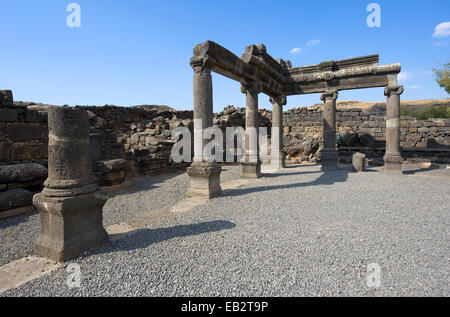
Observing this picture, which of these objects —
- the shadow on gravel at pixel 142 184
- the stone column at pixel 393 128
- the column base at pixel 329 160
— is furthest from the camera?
the column base at pixel 329 160

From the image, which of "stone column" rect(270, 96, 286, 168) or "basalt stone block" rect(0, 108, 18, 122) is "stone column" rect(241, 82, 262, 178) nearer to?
"stone column" rect(270, 96, 286, 168)

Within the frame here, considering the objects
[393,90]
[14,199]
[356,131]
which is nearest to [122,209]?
[14,199]

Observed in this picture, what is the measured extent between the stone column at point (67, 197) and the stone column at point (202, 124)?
109 inches

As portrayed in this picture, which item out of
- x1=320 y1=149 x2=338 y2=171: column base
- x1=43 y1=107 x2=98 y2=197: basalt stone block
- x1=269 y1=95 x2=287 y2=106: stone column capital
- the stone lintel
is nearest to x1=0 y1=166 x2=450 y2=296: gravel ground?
x1=43 y1=107 x2=98 y2=197: basalt stone block

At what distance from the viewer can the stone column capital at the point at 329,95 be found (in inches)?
405

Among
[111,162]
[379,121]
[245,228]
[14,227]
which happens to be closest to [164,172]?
[111,162]

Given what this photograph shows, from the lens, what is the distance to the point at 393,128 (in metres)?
9.59

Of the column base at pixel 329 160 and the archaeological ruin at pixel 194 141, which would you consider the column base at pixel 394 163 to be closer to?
the archaeological ruin at pixel 194 141

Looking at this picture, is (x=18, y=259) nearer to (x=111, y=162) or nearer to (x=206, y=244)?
(x=206, y=244)

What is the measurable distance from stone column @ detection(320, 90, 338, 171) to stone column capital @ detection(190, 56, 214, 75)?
6659mm

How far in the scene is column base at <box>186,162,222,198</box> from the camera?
5605 millimetres

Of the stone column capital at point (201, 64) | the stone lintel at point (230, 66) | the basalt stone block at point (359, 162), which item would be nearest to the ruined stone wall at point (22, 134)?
the stone column capital at point (201, 64)

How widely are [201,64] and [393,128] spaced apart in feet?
27.3

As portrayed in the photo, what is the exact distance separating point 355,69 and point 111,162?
386 inches
